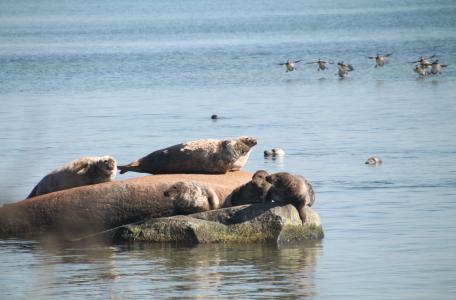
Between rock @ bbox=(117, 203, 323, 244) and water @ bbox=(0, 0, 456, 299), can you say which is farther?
rock @ bbox=(117, 203, 323, 244)

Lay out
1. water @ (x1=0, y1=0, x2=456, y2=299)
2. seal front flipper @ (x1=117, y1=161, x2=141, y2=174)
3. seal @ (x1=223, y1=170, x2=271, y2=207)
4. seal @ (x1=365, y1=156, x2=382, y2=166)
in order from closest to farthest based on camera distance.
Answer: water @ (x1=0, y1=0, x2=456, y2=299) < seal @ (x1=223, y1=170, x2=271, y2=207) < seal front flipper @ (x1=117, y1=161, x2=141, y2=174) < seal @ (x1=365, y1=156, x2=382, y2=166)

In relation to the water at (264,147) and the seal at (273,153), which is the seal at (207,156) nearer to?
the water at (264,147)

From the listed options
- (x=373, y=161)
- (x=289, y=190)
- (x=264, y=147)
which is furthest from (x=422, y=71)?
(x=289, y=190)

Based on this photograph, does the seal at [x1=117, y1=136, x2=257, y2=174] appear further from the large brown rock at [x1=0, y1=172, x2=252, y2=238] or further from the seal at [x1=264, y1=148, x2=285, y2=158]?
the seal at [x1=264, y1=148, x2=285, y2=158]

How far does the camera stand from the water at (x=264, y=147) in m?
11.4

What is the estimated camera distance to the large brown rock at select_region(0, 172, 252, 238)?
1423 centimetres

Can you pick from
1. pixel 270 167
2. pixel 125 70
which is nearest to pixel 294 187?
pixel 270 167

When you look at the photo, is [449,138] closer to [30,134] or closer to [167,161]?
[167,161]

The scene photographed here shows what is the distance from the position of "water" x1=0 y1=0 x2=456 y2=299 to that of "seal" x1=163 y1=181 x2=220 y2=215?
561 mm

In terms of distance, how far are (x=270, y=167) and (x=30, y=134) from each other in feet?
59.1

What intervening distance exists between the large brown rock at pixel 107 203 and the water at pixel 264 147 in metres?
0.40

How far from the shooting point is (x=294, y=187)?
1320 centimetres

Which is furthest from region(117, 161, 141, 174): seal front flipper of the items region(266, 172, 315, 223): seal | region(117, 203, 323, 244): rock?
region(266, 172, 315, 223): seal

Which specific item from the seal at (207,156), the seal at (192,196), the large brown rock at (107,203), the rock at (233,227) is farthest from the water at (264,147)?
the seal at (207,156)
